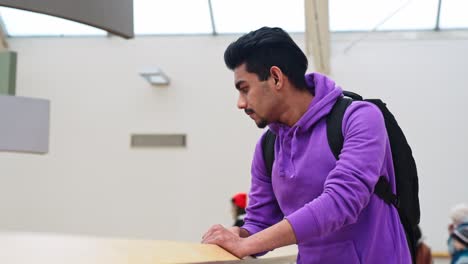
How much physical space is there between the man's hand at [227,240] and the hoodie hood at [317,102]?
13.2 inches

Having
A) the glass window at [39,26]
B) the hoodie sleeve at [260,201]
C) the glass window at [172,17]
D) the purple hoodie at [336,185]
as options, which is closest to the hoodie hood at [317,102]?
the purple hoodie at [336,185]

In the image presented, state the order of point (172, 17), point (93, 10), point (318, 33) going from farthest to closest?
point (172, 17) < point (318, 33) < point (93, 10)

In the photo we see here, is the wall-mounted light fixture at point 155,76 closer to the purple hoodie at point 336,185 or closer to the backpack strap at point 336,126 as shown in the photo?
the purple hoodie at point 336,185

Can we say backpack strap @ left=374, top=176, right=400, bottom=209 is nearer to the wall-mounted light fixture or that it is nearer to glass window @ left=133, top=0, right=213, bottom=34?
the wall-mounted light fixture

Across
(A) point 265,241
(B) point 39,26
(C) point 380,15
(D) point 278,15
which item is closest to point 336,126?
(A) point 265,241

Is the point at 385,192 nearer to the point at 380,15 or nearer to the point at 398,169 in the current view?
the point at 398,169

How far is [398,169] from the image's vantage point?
71.4 inches

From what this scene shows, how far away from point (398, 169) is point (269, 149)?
0.37 m

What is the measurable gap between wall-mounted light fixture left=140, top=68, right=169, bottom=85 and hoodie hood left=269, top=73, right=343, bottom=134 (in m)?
8.58

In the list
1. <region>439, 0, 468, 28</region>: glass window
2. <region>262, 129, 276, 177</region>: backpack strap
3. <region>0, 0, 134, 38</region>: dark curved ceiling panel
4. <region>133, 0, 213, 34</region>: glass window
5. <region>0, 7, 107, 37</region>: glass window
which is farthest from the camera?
<region>0, 7, 107, 37</region>: glass window

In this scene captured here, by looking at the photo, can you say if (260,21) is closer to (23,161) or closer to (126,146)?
(126,146)

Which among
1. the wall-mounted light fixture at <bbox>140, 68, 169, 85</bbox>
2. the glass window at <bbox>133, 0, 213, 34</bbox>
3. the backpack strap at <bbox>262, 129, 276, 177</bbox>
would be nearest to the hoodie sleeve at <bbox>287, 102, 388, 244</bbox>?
the backpack strap at <bbox>262, 129, 276, 177</bbox>

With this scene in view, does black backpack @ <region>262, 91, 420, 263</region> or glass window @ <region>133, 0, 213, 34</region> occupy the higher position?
glass window @ <region>133, 0, 213, 34</region>

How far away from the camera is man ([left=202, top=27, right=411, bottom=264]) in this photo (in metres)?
1.60
